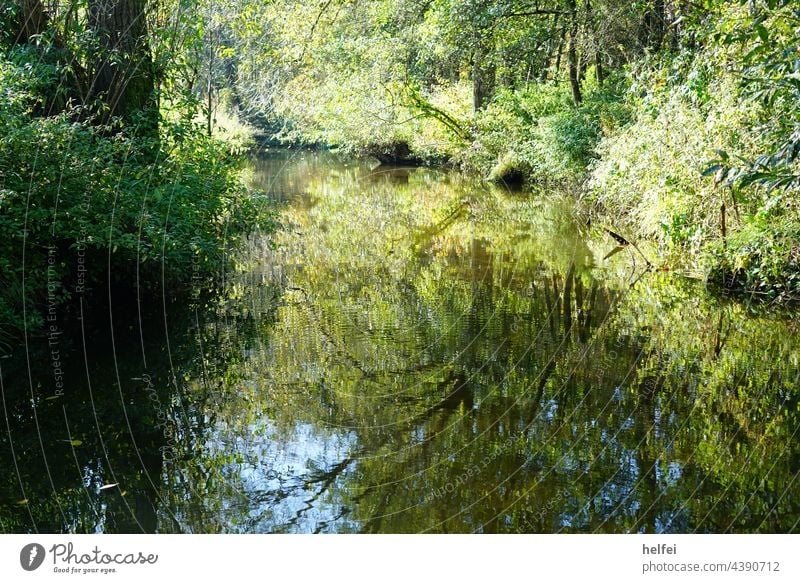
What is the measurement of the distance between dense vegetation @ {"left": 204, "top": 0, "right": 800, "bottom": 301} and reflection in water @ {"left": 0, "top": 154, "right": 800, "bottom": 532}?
99 cm

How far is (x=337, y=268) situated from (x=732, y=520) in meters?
7.21

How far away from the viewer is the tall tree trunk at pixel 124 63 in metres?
8.59

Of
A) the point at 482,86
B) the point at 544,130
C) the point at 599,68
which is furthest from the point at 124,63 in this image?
the point at 482,86

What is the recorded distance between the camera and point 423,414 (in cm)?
565

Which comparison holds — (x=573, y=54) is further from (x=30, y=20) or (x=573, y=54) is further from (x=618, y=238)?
(x=30, y=20)

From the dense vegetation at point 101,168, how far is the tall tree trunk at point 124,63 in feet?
0.04

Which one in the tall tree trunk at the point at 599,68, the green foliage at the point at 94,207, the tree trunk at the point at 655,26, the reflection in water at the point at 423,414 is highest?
the tree trunk at the point at 655,26

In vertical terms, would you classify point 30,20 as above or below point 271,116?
above

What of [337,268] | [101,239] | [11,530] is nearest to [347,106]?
[337,268]

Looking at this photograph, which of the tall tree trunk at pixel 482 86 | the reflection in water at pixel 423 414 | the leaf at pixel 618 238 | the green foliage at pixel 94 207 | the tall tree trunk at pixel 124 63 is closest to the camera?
the reflection in water at pixel 423 414

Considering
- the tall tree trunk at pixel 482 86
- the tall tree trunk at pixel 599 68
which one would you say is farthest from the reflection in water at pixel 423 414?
the tall tree trunk at pixel 482 86

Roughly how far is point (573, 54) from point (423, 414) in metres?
13.6

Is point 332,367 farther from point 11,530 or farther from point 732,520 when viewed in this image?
point 732,520

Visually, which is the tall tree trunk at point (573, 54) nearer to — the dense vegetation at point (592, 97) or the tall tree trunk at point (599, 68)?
the dense vegetation at point (592, 97)
